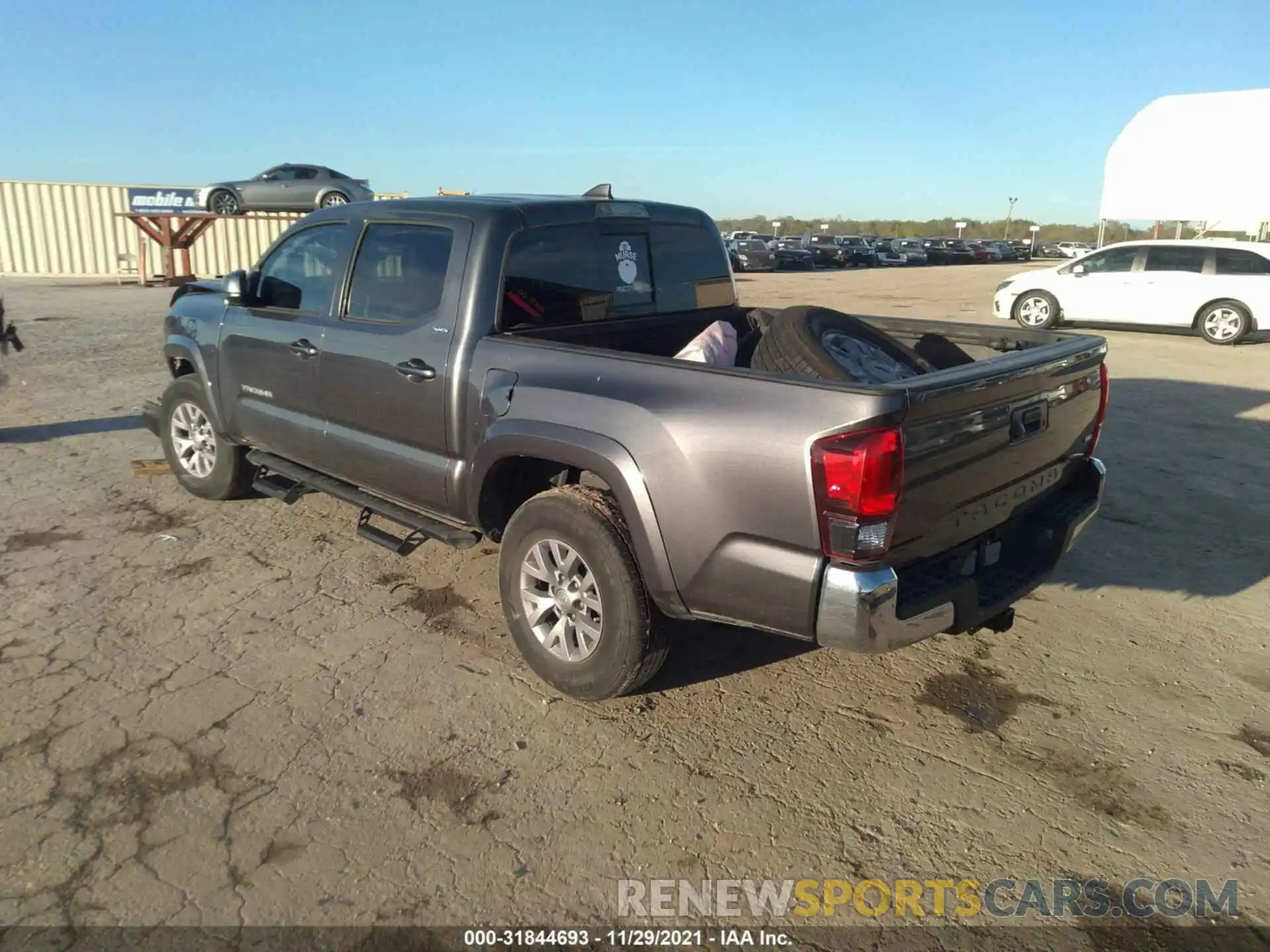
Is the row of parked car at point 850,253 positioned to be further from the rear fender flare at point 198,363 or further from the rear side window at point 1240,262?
the rear fender flare at point 198,363

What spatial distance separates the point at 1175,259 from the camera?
15398 millimetres

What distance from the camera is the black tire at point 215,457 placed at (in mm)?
5570

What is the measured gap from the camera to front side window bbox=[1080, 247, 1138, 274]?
15.7 meters

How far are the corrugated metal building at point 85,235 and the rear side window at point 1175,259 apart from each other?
65.2 feet

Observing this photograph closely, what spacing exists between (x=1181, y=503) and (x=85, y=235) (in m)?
29.7

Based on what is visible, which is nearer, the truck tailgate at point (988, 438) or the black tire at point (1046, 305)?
the truck tailgate at point (988, 438)

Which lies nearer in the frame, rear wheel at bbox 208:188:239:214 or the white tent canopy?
rear wheel at bbox 208:188:239:214

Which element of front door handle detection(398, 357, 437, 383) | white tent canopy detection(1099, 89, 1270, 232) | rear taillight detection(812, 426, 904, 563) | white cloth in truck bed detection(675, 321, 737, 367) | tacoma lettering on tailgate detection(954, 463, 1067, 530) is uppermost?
white tent canopy detection(1099, 89, 1270, 232)

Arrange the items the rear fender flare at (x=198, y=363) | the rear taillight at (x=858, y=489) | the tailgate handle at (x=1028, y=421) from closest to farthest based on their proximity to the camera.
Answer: the rear taillight at (x=858, y=489)
the tailgate handle at (x=1028, y=421)
the rear fender flare at (x=198, y=363)

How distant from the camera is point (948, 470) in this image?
2.93 meters

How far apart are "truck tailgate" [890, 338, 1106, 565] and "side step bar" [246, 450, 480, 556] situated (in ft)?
6.65

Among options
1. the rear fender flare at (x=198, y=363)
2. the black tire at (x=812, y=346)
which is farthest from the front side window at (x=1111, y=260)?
the rear fender flare at (x=198, y=363)

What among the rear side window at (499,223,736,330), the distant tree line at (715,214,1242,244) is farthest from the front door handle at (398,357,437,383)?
the distant tree line at (715,214,1242,244)

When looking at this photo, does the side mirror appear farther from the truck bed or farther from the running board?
the truck bed
